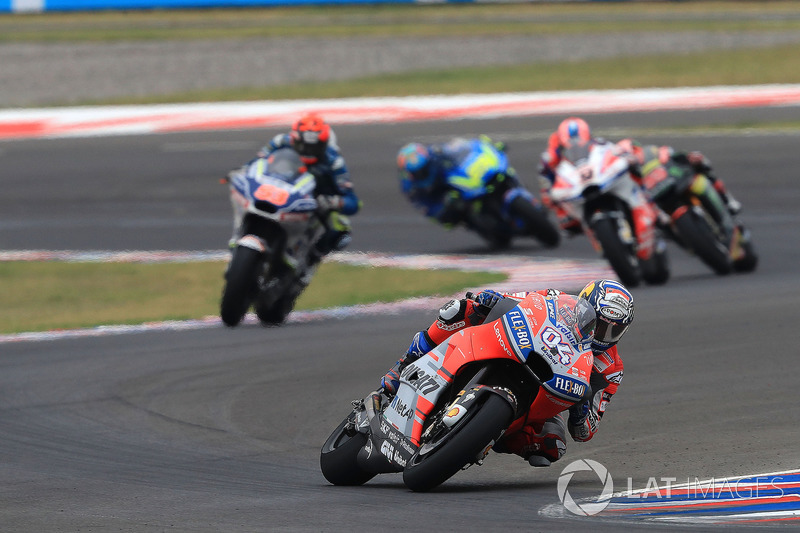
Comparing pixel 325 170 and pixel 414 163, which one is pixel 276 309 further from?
pixel 414 163

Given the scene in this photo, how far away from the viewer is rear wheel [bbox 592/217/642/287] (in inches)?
470

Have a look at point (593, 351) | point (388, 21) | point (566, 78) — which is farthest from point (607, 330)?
point (388, 21)

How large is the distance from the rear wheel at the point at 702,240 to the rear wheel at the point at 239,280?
421 centimetres

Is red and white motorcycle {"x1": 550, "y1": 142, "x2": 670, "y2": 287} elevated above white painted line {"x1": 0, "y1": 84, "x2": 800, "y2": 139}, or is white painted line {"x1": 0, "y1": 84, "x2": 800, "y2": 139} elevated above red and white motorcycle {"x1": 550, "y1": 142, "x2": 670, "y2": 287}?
red and white motorcycle {"x1": 550, "y1": 142, "x2": 670, "y2": 287}

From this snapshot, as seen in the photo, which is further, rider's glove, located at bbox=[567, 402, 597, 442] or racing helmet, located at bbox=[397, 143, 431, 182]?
racing helmet, located at bbox=[397, 143, 431, 182]

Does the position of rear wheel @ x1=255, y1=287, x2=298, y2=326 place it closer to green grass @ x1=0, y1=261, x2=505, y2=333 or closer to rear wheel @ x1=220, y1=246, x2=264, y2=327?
rear wheel @ x1=220, y1=246, x2=264, y2=327

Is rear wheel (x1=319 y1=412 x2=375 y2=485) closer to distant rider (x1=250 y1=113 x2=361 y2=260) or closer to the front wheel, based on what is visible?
the front wheel

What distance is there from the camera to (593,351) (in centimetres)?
618

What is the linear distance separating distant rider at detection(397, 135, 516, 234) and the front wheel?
9.55 metres

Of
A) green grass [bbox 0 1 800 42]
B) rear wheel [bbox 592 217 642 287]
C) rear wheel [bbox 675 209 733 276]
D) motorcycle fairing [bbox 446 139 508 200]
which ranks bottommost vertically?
green grass [bbox 0 1 800 42]

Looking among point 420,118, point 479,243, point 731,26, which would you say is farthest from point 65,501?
point 731,26
